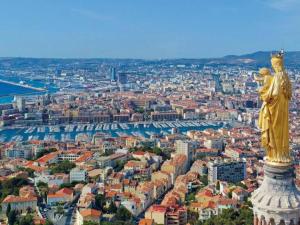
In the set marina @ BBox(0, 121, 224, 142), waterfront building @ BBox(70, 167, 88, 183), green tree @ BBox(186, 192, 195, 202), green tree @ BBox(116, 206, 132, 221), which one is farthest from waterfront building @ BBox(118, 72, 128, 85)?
green tree @ BBox(116, 206, 132, 221)

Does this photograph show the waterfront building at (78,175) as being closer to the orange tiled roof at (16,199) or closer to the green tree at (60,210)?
the orange tiled roof at (16,199)

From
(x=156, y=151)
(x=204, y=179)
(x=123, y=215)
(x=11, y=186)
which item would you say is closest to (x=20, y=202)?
(x=11, y=186)

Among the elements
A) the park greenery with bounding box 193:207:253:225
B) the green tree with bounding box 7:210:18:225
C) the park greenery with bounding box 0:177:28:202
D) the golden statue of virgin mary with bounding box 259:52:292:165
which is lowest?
the park greenery with bounding box 0:177:28:202

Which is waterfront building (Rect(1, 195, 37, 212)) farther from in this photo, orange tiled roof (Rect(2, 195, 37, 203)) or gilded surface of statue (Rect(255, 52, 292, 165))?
gilded surface of statue (Rect(255, 52, 292, 165))

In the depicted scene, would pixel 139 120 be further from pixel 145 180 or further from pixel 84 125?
pixel 145 180

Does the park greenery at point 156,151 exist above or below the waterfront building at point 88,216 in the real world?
below

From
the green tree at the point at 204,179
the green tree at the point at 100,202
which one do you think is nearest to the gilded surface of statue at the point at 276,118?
the green tree at the point at 100,202

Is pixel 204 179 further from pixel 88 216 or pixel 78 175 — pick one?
pixel 88 216
